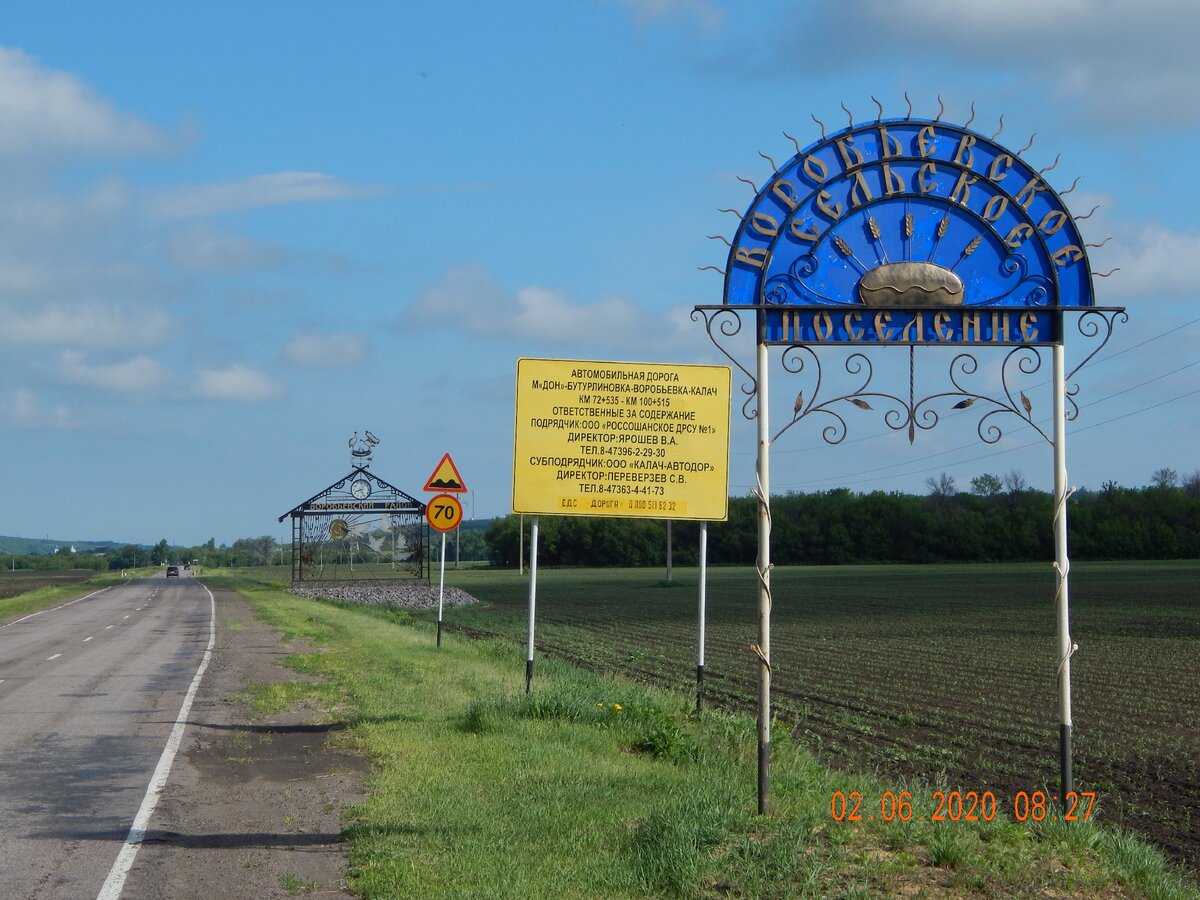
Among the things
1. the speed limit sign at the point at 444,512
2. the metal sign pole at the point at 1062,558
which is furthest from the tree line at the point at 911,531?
the metal sign pole at the point at 1062,558

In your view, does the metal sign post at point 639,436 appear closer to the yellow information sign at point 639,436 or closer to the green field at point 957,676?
the yellow information sign at point 639,436

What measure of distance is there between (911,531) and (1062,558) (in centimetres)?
11132

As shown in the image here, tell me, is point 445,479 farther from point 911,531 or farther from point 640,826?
point 911,531

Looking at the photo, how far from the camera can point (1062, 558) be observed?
26.9ft

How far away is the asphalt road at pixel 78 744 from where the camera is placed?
7.82 meters

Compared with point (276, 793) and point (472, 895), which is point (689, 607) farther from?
point (472, 895)

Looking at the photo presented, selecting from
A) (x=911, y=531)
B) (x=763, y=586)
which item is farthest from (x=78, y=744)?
(x=911, y=531)

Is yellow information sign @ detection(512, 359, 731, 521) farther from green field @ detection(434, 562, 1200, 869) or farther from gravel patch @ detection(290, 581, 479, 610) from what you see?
gravel patch @ detection(290, 581, 479, 610)

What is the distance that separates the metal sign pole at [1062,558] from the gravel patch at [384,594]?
4325 centimetres

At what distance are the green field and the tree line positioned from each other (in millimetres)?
48866

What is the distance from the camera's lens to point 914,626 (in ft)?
121

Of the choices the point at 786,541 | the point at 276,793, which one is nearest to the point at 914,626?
the point at 276,793

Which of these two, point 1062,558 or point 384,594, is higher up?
point 1062,558

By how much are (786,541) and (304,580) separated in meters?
62.8
